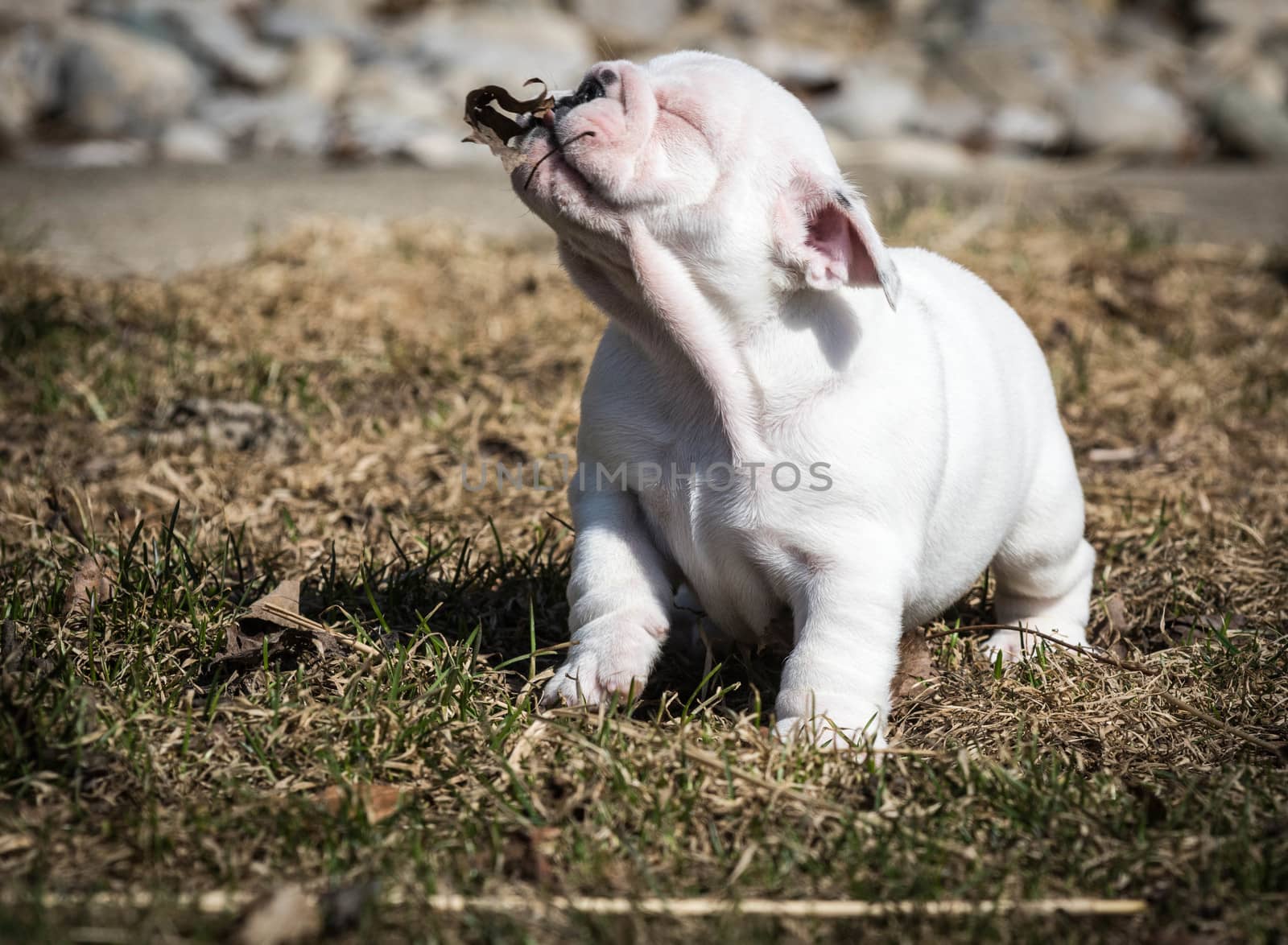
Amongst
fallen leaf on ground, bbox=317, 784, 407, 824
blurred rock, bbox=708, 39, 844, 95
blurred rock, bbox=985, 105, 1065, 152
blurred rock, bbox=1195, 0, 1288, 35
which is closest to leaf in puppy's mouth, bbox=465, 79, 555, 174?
fallen leaf on ground, bbox=317, 784, 407, 824

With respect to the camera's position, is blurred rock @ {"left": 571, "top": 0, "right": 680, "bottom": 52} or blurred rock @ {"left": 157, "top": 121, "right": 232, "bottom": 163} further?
blurred rock @ {"left": 571, "top": 0, "right": 680, "bottom": 52}

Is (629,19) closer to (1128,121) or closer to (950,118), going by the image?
(950,118)

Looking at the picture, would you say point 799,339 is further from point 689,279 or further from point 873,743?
point 873,743

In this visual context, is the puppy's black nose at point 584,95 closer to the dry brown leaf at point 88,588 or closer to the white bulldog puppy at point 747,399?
the white bulldog puppy at point 747,399

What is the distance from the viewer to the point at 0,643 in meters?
3.08

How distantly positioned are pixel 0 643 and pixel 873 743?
2065 millimetres

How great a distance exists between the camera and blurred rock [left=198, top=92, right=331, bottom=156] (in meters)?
11.6

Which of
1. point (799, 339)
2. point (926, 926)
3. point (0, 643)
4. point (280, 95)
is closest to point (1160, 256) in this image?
point (799, 339)

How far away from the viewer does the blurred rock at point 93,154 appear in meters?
10.3

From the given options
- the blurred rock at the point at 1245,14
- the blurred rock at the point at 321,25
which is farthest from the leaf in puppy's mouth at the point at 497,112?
the blurred rock at the point at 1245,14

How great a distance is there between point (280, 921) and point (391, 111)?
11126 mm

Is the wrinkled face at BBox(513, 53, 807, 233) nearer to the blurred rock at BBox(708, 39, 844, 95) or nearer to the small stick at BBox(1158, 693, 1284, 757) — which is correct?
the small stick at BBox(1158, 693, 1284, 757)

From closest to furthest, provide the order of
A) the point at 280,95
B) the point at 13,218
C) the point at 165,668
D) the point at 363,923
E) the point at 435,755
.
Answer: the point at 363,923 < the point at 435,755 < the point at 165,668 < the point at 13,218 < the point at 280,95

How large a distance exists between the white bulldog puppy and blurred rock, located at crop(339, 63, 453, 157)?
811 cm
